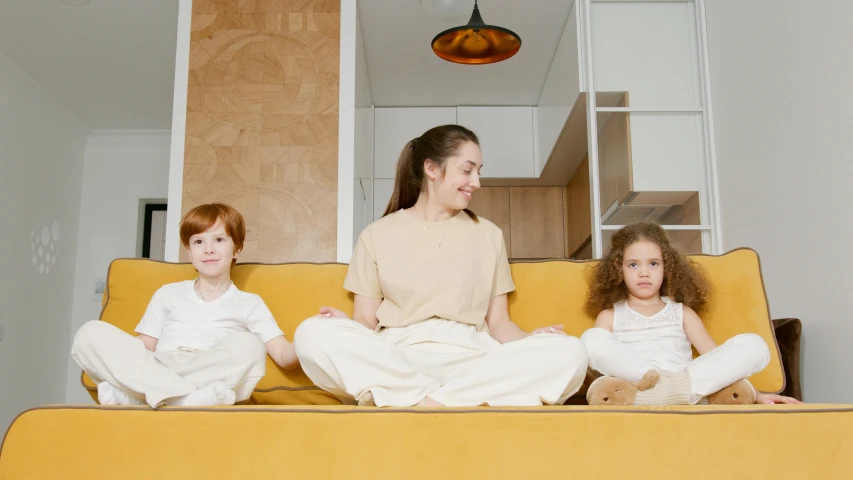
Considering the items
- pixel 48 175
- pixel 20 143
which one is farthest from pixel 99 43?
pixel 48 175

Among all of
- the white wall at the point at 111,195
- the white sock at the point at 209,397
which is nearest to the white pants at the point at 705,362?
the white sock at the point at 209,397

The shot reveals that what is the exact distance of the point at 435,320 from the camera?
78.8 inches

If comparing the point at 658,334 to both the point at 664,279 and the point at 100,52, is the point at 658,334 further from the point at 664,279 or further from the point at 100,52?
the point at 100,52

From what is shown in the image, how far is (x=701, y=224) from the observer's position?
11.8 ft

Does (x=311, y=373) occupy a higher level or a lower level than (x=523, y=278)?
lower

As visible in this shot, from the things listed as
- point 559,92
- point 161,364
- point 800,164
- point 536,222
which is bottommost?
point 161,364

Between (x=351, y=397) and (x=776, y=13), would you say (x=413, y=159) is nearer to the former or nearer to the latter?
(x=351, y=397)

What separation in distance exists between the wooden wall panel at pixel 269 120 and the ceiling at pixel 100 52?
534 mm

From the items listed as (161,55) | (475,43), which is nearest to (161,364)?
(475,43)

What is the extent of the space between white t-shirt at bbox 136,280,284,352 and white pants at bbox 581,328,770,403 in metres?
0.82

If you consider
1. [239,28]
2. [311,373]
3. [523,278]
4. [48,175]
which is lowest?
[311,373]

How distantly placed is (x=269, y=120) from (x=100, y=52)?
5.26ft

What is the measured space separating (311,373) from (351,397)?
108 mm

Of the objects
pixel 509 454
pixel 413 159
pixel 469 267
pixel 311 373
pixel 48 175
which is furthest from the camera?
pixel 48 175
